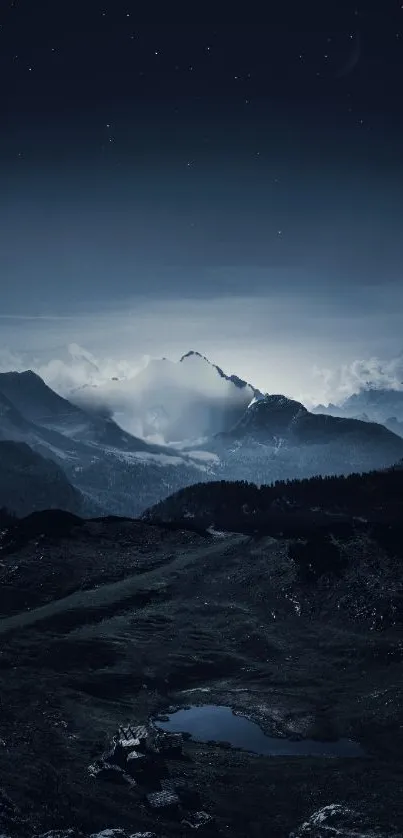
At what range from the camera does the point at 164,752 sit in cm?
6438

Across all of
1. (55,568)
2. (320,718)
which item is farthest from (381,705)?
(55,568)

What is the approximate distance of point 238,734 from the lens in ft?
244

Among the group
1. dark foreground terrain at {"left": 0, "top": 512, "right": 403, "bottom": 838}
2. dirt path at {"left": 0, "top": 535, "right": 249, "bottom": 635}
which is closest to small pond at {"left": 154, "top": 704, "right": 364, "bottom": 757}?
dark foreground terrain at {"left": 0, "top": 512, "right": 403, "bottom": 838}

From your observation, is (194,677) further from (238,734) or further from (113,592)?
(113,592)

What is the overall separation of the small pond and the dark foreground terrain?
1.40 metres

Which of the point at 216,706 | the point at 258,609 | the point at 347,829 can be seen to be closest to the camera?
the point at 347,829

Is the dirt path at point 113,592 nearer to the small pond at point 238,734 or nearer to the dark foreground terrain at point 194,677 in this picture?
the dark foreground terrain at point 194,677

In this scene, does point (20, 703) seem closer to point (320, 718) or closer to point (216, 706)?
point (216, 706)

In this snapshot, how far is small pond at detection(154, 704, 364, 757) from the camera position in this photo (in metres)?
69.5

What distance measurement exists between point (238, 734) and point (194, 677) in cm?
1854

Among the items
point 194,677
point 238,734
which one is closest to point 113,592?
point 194,677

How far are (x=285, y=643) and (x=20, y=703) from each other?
4531cm

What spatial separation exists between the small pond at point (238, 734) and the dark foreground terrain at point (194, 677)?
55.0 inches

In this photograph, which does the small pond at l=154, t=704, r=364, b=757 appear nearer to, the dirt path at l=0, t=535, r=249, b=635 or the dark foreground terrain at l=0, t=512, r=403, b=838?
the dark foreground terrain at l=0, t=512, r=403, b=838
